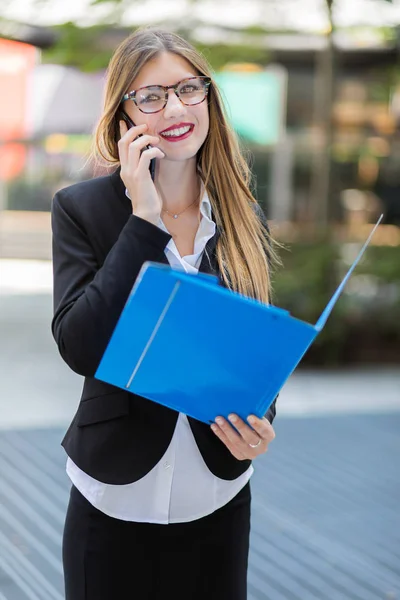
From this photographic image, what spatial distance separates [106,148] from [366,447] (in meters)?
4.33

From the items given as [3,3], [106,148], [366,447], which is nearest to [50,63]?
[3,3]

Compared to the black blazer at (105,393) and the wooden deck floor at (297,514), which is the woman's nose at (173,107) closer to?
the black blazer at (105,393)

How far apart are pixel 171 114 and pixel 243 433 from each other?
2.13 feet

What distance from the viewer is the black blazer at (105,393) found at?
5.63 ft

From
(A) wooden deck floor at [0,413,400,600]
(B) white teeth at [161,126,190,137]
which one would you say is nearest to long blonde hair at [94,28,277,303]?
(B) white teeth at [161,126,190,137]

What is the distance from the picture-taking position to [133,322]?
4.83 feet

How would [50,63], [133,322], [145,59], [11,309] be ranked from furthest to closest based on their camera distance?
1. [11,309]
2. [50,63]
3. [145,59]
4. [133,322]

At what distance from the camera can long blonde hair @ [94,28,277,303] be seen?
182cm

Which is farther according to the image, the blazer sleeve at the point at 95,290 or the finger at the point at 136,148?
the finger at the point at 136,148

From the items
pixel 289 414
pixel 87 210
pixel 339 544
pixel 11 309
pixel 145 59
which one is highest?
pixel 145 59

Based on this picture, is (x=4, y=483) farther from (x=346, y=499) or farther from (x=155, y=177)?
(x=155, y=177)

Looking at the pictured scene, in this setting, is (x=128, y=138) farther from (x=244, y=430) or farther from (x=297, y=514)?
(x=297, y=514)

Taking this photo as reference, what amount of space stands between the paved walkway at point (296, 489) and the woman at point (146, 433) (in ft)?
6.11

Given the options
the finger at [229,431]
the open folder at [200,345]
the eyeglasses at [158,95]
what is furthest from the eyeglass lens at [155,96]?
the finger at [229,431]
